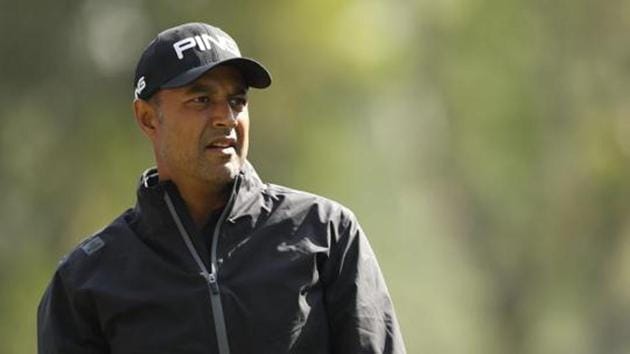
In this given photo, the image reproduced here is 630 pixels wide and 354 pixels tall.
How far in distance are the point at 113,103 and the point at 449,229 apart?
6.04 m

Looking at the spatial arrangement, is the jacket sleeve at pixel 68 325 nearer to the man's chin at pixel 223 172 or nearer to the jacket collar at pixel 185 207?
the jacket collar at pixel 185 207

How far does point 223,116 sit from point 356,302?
65 centimetres

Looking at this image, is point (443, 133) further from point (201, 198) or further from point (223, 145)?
point (223, 145)

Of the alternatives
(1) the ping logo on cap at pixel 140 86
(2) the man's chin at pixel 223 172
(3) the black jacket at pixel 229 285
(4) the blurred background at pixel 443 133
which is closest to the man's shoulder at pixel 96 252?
(3) the black jacket at pixel 229 285

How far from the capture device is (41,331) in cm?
563

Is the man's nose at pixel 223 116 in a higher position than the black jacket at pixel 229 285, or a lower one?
higher

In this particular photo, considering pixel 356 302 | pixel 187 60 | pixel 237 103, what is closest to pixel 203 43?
pixel 187 60

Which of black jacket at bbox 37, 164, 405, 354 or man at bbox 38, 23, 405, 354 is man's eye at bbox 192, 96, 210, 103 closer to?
man at bbox 38, 23, 405, 354

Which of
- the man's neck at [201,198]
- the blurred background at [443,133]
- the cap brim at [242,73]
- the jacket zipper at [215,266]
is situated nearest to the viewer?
the jacket zipper at [215,266]

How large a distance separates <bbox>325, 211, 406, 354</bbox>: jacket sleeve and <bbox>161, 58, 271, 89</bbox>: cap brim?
0.47 metres

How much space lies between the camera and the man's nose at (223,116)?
548cm

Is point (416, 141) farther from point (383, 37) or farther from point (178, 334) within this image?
point (178, 334)

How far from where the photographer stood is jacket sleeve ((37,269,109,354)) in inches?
217

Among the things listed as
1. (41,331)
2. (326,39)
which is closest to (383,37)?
(326,39)
